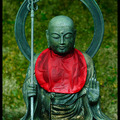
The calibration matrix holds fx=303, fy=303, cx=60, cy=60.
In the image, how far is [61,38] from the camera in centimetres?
344

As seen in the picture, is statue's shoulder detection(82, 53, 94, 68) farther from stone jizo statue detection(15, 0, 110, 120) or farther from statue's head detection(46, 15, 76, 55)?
statue's head detection(46, 15, 76, 55)

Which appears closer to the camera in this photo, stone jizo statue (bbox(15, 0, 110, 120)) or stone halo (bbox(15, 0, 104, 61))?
stone jizo statue (bbox(15, 0, 110, 120))

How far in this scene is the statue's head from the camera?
3.44m

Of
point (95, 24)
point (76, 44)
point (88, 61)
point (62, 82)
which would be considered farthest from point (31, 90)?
point (76, 44)

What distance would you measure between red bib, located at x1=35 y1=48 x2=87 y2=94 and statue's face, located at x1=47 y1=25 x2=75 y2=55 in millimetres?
150

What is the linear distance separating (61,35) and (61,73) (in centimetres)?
45

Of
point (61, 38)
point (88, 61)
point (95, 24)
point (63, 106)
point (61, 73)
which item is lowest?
point (63, 106)

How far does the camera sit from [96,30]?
3715 mm

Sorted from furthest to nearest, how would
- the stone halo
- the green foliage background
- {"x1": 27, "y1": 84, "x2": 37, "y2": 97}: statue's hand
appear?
the green foliage background, the stone halo, {"x1": 27, "y1": 84, "x2": 37, "y2": 97}: statue's hand

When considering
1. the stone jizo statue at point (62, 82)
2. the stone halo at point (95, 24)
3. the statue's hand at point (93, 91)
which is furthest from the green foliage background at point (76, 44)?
the statue's hand at point (93, 91)

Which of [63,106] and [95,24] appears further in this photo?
[95,24]

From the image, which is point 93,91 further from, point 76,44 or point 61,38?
point 76,44

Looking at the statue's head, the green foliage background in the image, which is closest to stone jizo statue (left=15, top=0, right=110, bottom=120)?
the statue's head

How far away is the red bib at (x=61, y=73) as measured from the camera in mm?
3514
